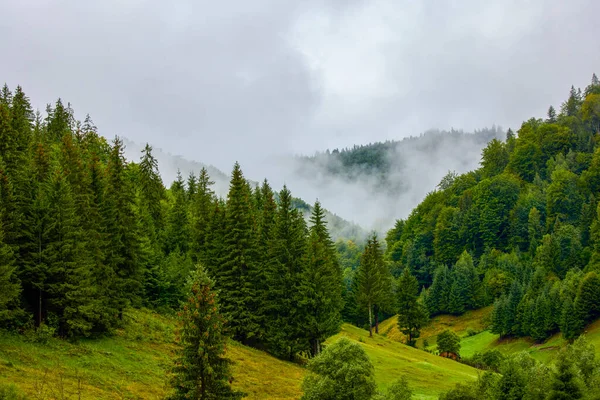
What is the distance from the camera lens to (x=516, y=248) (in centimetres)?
14438

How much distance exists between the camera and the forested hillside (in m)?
99.4

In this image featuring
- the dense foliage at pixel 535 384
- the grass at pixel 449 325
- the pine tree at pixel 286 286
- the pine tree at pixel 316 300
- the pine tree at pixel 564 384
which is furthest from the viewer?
the grass at pixel 449 325

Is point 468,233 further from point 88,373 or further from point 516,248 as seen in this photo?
point 88,373

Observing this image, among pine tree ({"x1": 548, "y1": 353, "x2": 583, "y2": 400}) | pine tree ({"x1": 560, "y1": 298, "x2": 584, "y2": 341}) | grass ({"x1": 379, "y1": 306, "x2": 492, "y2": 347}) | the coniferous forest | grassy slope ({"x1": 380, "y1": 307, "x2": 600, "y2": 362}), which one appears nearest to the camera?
the coniferous forest

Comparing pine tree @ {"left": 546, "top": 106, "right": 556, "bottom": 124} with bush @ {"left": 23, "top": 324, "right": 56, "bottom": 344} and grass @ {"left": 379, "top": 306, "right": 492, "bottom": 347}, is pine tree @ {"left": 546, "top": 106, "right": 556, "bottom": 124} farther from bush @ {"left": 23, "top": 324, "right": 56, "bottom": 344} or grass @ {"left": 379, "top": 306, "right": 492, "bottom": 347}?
bush @ {"left": 23, "top": 324, "right": 56, "bottom": 344}

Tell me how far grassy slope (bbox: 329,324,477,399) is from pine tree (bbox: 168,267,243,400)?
23.8 m

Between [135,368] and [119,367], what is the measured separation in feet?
4.51

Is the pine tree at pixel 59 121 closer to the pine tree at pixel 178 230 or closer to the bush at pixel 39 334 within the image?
the pine tree at pixel 178 230

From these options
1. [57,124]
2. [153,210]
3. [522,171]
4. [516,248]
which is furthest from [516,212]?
[57,124]

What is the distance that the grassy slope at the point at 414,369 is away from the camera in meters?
47.8

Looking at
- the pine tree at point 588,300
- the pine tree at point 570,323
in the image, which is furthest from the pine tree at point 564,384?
the pine tree at point 588,300

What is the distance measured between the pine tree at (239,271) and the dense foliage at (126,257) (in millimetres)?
123

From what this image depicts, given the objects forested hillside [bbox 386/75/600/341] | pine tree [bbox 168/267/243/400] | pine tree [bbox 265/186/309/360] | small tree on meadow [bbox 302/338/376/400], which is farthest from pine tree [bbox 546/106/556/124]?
pine tree [bbox 168/267/243/400]

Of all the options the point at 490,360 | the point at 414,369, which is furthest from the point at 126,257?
the point at 490,360
